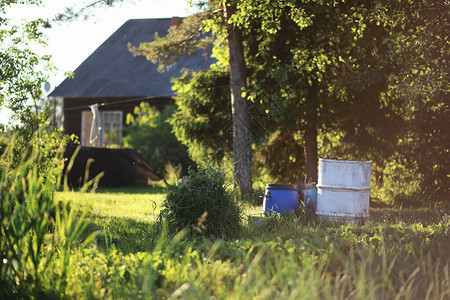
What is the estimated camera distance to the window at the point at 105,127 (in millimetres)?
25703

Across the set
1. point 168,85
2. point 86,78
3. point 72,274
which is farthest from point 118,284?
point 86,78

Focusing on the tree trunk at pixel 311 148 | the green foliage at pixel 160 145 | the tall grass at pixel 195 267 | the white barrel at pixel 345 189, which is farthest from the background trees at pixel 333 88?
the green foliage at pixel 160 145

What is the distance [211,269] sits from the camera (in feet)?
16.1

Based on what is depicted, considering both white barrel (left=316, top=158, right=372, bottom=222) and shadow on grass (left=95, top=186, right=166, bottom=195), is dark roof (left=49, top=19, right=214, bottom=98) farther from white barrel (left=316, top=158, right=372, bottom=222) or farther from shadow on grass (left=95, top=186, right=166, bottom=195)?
white barrel (left=316, top=158, right=372, bottom=222)

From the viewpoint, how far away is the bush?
290 inches

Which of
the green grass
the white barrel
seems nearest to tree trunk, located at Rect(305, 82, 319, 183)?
the green grass

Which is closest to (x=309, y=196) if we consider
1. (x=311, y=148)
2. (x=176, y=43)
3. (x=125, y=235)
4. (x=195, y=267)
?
(x=311, y=148)

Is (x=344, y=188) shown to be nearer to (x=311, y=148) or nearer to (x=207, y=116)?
(x=311, y=148)

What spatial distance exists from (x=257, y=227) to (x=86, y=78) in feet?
70.3

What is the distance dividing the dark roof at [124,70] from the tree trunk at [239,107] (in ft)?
39.6

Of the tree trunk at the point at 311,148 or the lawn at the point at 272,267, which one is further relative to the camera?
the tree trunk at the point at 311,148

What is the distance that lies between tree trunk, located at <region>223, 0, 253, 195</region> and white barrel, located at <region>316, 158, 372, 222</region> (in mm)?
3926

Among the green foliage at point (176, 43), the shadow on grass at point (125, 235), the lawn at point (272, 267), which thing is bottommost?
the shadow on grass at point (125, 235)

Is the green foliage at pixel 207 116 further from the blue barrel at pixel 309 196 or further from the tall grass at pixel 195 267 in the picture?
the tall grass at pixel 195 267
